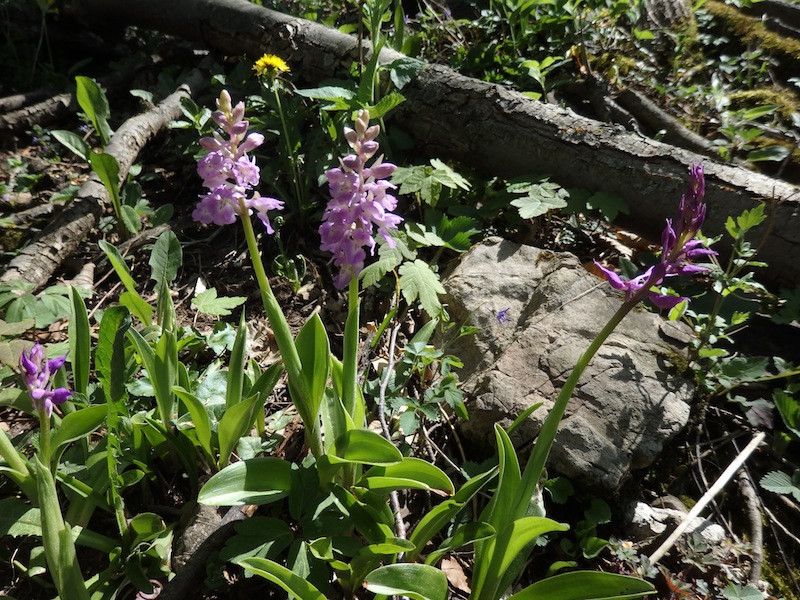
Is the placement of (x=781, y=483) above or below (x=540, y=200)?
below

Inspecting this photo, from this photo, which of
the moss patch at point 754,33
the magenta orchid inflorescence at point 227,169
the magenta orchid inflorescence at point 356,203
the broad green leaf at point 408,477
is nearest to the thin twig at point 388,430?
the broad green leaf at point 408,477

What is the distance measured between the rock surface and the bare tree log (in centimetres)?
189

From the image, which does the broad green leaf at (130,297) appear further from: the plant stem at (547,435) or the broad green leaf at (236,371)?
the plant stem at (547,435)

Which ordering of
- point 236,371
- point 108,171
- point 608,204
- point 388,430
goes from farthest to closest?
point 108,171
point 608,204
point 388,430
point 236,371

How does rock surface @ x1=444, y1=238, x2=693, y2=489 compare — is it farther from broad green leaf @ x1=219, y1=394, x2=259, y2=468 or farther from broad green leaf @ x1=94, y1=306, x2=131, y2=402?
broad green leaf @ x1=94, y1=306, x2=131, y2=402

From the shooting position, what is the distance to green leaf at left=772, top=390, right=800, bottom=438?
1.90 meters

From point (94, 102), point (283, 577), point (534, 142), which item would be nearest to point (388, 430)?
point (283, 577)

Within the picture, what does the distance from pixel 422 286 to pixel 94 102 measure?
2.20 m

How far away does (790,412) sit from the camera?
191 centimetres

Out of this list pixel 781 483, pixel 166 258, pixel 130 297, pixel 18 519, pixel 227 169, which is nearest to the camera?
pixel 227 169

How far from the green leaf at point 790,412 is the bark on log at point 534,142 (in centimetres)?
76

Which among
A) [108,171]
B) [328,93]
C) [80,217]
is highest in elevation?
[328,93]

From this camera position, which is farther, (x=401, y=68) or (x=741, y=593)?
(x=401, y=68)

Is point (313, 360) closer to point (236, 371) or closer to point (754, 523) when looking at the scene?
point (236, 371)
